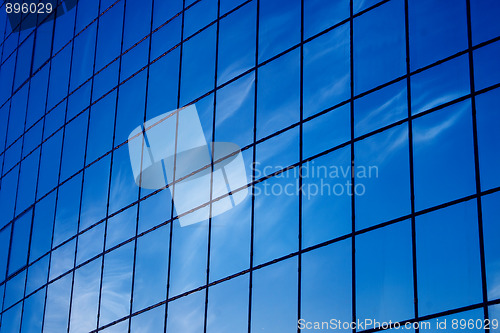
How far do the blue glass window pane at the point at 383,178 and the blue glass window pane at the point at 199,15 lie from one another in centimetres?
1065

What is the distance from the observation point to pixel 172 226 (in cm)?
2933

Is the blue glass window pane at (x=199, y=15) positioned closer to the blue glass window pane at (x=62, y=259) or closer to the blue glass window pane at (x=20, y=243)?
the blue glass window pane at (x=62, y=259)

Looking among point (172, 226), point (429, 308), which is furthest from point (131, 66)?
point (429, 308)

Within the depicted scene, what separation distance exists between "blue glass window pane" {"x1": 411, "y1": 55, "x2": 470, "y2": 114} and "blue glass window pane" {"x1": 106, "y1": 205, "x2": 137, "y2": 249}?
13.3 meters

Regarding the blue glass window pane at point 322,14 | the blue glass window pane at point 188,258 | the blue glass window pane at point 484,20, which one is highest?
the blue glass window pane at point 322,14

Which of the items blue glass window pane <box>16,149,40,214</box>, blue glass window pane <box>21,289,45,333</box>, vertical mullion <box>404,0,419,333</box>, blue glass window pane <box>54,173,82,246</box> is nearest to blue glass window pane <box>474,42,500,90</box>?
vertical mullion <box>404,0,419,333</box>

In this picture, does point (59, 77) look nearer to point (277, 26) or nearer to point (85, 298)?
point (85, 298)

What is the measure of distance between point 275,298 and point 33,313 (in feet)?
52.4

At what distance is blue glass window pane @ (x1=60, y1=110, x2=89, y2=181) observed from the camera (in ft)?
118

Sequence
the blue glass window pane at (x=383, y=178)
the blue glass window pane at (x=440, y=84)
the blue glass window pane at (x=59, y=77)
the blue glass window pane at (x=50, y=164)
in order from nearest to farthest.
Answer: the blue glass window pane at (x=440, y=84)
the blue glass window pane at (x=383, y=178)
the blue glass window pane at (x=50, y=164)
the blue glass window pane at (x=59, y=77)

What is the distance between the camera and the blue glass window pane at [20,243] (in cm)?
3856

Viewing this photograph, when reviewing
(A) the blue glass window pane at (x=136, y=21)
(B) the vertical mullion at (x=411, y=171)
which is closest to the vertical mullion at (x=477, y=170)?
(B) the vertical mullion at (x=411, y=171)

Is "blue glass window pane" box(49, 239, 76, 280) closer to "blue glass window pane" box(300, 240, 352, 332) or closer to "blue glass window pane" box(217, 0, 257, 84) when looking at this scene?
"blue glass window pane" box(217, 0, 257, 84)

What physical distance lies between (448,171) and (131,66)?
17.6 meters
